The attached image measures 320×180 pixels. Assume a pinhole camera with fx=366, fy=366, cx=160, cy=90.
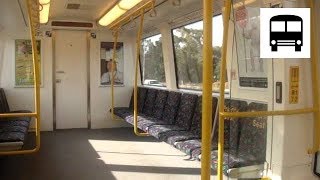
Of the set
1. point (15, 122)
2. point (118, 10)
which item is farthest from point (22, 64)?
point (118, 10)

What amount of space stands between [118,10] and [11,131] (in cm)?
246

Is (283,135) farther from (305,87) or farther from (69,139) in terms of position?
(69,139)

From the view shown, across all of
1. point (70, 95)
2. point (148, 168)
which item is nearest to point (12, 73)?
point (70, 95)

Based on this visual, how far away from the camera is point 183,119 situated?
19.7 ft

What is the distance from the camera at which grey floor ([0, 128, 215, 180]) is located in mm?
4934

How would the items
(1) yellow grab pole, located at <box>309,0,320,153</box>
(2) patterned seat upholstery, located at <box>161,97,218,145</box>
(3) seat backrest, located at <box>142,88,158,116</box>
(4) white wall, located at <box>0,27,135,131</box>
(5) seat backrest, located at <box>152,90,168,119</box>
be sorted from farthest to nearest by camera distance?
1. (4) white wall, located at <box>0,27,135,131</box>
2. (3) seat backrest, located at <box>142,88,158,116</box>
3. (5) seat backrest, located at <box>152,90,168,119</box>
4. (2) patterned seat upholstery, located at <box>161,97,218,145</box>
5. (1) yellow grab pole, located at <box>309,0,320,153</box>

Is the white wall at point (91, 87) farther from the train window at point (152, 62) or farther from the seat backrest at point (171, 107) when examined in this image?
the seat backrest at point (171, 107)

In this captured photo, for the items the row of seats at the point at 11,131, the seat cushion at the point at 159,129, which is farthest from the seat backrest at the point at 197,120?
the row of seats at the point at 11,131

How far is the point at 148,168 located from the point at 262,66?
2902 mm

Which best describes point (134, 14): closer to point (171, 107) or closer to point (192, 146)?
point (171, 107)

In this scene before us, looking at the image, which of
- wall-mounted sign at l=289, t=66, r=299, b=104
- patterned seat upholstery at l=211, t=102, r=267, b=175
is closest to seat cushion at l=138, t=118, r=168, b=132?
patterned seat upholstery at l=211, t=102, r=267, b=175

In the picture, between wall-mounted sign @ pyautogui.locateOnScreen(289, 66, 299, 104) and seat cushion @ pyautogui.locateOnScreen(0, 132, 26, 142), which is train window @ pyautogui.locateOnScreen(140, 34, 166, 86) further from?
wall-mounted sign @ pyautogui.locateOnScreen(289, 66, 299, 104)

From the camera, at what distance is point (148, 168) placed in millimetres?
5266

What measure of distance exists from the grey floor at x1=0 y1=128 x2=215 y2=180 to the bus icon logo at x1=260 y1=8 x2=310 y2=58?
263 cm
